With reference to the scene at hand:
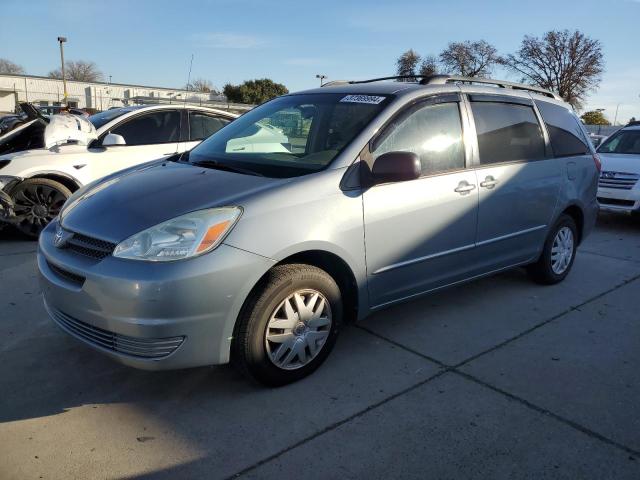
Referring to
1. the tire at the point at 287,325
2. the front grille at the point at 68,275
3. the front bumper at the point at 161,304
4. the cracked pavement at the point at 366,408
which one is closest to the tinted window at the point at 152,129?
the cracked pavement at the point at 366,408

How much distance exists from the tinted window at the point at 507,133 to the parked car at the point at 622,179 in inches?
171

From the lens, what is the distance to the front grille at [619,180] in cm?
816

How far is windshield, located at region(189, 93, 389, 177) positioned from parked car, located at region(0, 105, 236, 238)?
216cm

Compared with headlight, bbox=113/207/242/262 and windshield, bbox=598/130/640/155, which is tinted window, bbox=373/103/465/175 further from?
windshield, bbox=598/130/640/155

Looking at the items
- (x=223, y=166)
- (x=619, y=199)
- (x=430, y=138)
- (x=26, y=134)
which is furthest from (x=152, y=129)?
(x=619, y=199)

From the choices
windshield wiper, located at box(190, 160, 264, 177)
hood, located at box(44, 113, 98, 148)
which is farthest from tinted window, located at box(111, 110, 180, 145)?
windshield wiper, located at box(190, 160, 264, 177)

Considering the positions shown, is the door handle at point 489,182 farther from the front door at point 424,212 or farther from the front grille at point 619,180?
the front grille at point 619,180

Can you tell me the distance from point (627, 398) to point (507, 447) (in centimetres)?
98

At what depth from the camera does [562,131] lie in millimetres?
4938

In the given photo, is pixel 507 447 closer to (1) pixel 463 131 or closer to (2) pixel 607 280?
(1) pixel 463 131

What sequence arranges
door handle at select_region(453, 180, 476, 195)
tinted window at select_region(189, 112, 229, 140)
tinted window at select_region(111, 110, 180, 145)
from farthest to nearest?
tinted window at select_region(189, 112, 229, 140) < tinted window at select_region(111, 110, 180, 145) < door handle at select_region(453, 180, 476, 195)

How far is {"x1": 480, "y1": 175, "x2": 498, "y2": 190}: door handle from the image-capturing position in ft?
13.2

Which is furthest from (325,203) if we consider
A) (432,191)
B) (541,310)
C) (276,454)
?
(541,310)

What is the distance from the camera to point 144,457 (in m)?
2.51
